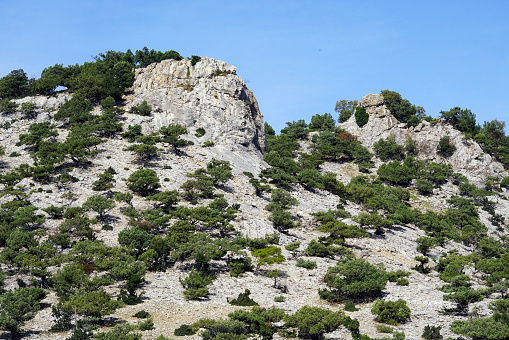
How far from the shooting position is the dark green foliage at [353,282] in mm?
51188

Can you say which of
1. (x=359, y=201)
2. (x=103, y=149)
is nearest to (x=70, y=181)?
(x=103, y=149)

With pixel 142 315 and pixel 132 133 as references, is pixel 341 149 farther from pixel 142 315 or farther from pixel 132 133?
pixel 142 315

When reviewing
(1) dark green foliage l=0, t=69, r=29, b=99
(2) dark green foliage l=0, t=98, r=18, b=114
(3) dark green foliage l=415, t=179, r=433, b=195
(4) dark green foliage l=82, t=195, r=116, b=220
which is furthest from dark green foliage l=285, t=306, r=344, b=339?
(1) dark green foliage l=0, t=69, r=29, b=99

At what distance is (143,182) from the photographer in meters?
77.9

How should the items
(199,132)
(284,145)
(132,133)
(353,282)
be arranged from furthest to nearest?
(284,145)
(199,132)
(132,133)
(353,282)

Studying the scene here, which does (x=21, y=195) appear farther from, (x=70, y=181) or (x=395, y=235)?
(x=395, y=235)

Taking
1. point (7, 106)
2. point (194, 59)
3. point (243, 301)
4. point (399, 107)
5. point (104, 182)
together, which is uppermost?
point (194, 59)

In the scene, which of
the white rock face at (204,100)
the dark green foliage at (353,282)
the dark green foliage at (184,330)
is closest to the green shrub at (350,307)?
the dark green foliage at (353,282)

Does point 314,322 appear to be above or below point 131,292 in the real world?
below

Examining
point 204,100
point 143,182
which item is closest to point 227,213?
point 143,182

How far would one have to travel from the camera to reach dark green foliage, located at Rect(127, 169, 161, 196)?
78.4 metres

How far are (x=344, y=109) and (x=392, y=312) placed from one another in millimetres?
138514

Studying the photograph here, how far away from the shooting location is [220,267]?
5850 centimetres

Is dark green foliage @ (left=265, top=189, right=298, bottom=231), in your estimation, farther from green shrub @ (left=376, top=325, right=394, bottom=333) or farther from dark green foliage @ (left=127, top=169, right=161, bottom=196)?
green shrub @ (left=376, top=325, right=394, bottom=333)
